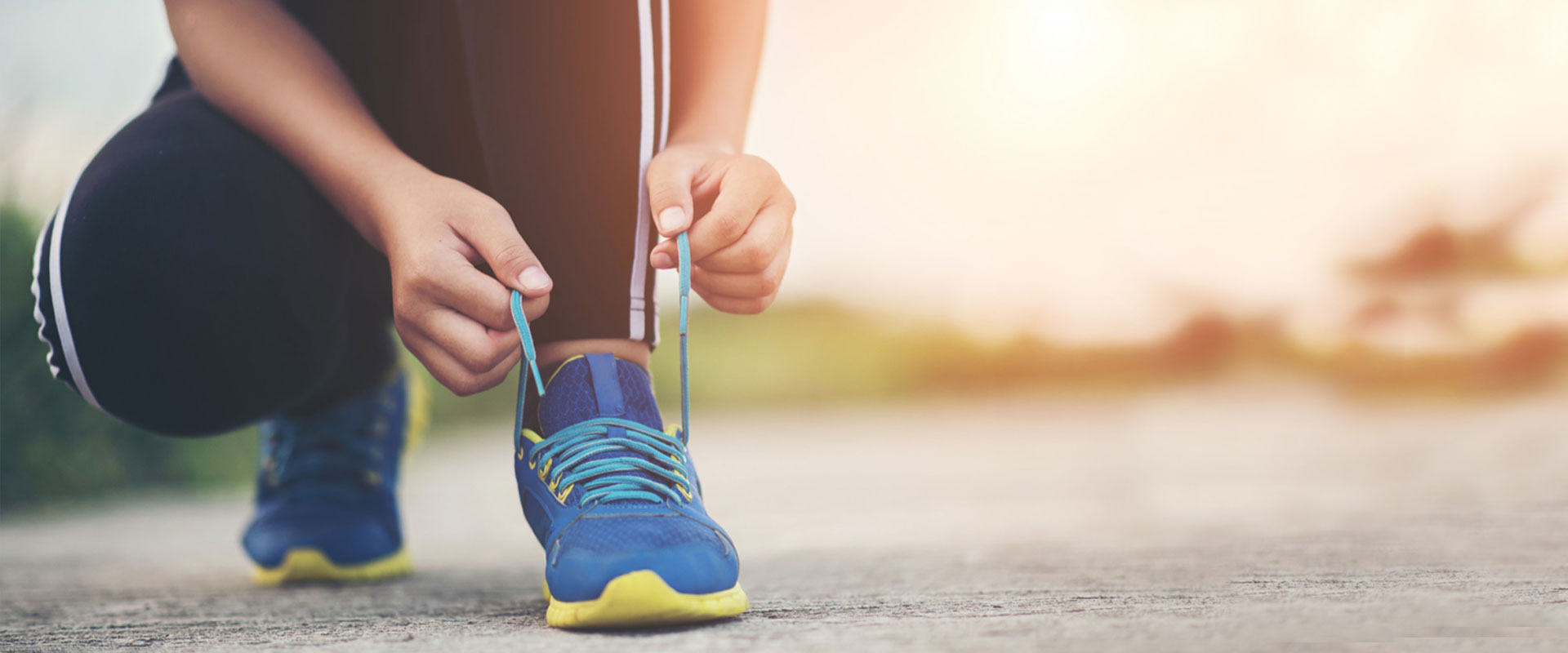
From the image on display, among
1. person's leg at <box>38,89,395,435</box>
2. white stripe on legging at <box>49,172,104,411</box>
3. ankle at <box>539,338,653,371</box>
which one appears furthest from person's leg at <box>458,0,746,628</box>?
white stripe on legging at <box>49,172,104,411</box>

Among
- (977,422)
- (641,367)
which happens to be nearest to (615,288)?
(641,367)

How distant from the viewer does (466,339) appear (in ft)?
2.35

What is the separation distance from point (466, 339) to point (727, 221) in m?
0.19

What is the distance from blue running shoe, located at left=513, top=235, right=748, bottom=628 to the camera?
67 centimetres

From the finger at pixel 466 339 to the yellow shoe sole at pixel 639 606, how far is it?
0.17 metres

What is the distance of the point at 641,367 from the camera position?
2.75 ft

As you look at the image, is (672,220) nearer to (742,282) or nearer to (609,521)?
(742,282)

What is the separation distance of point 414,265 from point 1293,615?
60 cm

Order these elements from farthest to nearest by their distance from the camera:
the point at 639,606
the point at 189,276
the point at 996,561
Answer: the point at 996,561
the point at 189,276
the point at 639,606

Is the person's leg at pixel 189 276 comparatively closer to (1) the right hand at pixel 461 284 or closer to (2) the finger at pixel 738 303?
(1) the right hand at pixel 461 284

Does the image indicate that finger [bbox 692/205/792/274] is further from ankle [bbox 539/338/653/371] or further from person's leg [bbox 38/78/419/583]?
person's leg [bbox 38/78/419/583]

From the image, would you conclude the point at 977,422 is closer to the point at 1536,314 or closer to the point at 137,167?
the point at 1536,314

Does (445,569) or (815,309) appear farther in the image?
(815,309)

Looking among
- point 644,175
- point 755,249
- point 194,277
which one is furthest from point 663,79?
point 194,277
